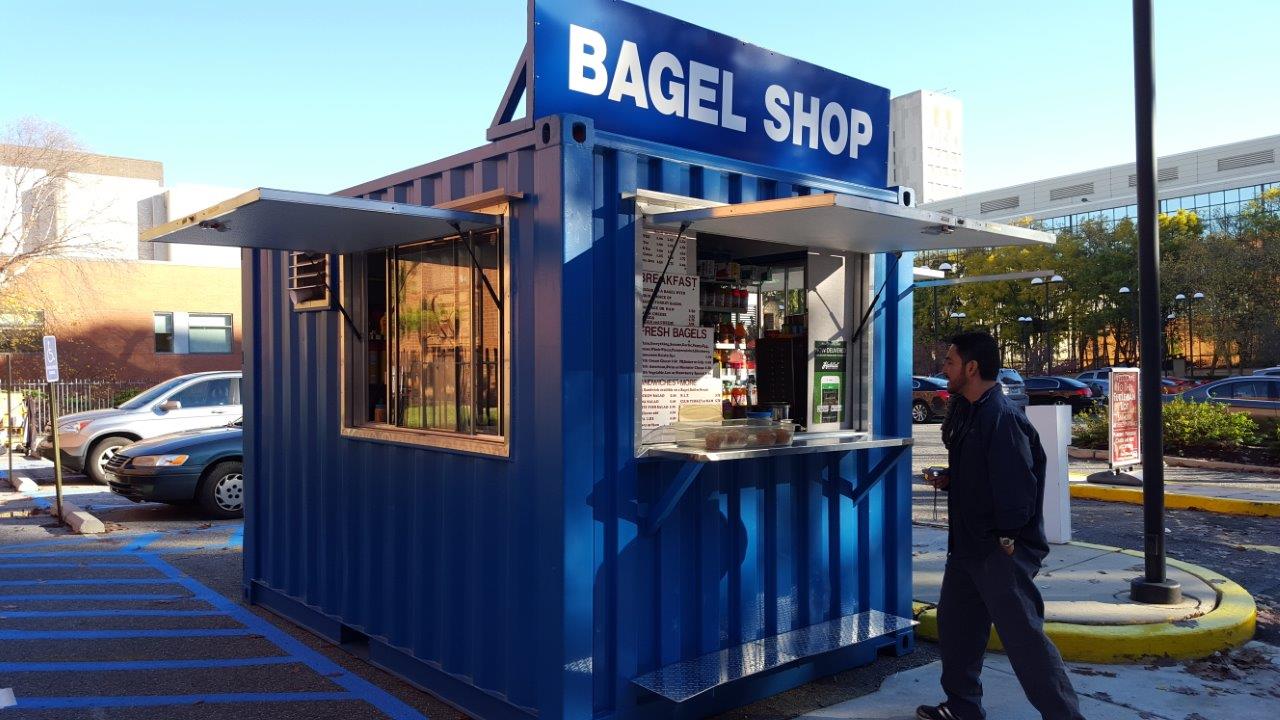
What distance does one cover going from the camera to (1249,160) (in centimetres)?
7062

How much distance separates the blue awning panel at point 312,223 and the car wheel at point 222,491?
6.54 metres

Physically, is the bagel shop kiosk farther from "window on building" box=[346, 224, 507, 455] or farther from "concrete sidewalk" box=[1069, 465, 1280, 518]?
"concrete sidewalk" box=[1069, 465, 1280, 518]

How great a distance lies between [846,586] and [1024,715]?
1161 mm

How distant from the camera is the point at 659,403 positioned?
481cm

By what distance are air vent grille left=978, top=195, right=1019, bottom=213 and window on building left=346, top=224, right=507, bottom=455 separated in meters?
90.3

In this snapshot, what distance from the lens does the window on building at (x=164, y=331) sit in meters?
38.5

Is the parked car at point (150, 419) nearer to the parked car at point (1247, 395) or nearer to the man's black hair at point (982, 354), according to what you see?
the man's black hair at point (982, 354)

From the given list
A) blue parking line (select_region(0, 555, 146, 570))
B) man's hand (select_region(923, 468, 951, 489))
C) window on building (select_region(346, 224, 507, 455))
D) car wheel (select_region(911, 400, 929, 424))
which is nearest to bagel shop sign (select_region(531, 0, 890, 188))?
window on building (select_region(346, 224, 507, 455))

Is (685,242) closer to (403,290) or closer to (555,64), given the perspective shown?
(555,64)

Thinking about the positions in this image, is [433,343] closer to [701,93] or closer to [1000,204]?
[701,93]

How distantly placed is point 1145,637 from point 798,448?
2680 millimetres

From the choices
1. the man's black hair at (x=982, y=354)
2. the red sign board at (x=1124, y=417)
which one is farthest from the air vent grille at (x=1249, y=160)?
the man's black hair at (x=982, y=354)

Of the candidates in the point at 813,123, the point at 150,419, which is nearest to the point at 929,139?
the point at 150,419

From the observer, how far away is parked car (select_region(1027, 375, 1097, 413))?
29844mm
